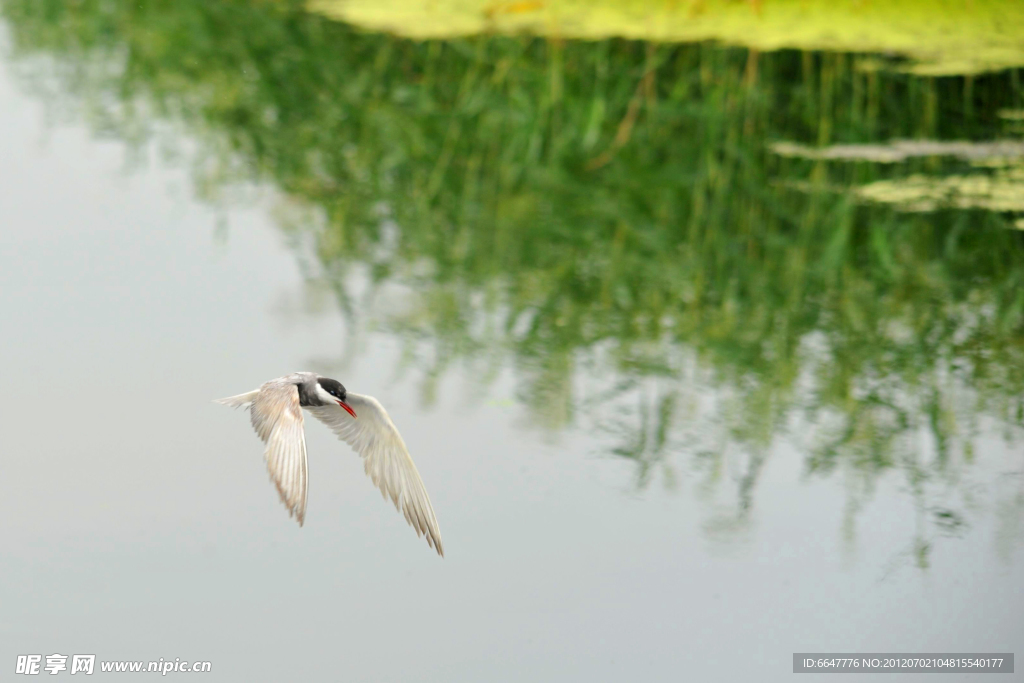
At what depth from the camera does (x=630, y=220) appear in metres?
4.52

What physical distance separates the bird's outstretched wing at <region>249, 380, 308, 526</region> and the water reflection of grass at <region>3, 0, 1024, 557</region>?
1.09m

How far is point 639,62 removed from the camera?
5859 mm


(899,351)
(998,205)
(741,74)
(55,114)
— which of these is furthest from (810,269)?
(55,114)

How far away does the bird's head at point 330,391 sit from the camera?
2.60m

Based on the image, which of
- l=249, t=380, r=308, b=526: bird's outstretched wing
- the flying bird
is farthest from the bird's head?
l=249, t=380, r=308, b=526: bird's outstretched wing

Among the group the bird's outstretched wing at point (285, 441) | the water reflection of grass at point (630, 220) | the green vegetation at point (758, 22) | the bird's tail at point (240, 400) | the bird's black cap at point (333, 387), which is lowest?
the bird's outstretched wing at point (285, 441)

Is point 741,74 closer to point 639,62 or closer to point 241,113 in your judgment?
point 639,62

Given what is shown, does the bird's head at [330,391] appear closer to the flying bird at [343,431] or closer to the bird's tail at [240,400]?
the flying bird at [343,431]

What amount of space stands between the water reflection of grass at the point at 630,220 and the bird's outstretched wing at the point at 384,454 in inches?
28.2

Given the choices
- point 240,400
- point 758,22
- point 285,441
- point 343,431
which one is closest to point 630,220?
point 343,431

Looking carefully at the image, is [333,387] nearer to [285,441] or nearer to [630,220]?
[285,441]

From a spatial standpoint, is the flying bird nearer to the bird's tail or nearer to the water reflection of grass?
the bird's tail

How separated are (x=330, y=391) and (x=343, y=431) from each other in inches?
8.5

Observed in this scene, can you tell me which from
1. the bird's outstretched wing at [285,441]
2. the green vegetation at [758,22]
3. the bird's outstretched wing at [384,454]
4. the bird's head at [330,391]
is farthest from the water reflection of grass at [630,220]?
the bird's outstretched wing at [285,441]
